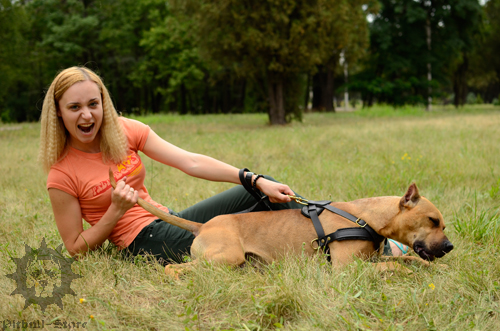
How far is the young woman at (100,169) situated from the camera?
10.2 feet

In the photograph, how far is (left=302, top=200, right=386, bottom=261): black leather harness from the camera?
316 centimetres

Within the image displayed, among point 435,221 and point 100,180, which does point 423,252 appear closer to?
point 435,221

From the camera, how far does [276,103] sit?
17344 mm

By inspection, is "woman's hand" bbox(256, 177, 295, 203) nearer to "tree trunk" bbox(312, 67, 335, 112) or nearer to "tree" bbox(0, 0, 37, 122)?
"tree" bbox(0, 0, 37, 122)

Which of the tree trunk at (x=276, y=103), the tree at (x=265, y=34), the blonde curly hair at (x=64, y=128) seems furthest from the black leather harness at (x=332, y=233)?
the tree trunk at (x=276, y=103)

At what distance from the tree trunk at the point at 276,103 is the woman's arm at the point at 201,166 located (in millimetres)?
13651

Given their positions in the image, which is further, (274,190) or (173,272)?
(274,190)

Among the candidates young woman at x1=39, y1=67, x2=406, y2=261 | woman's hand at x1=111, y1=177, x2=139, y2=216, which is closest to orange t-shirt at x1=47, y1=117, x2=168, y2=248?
young woman at x1=39, y1=67, x2=406, y2=261

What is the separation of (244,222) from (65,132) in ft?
5.43

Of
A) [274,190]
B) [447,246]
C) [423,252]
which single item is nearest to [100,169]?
[274,190]

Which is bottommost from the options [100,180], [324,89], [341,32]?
[100,180]

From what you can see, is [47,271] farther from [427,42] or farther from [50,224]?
[427,42]
